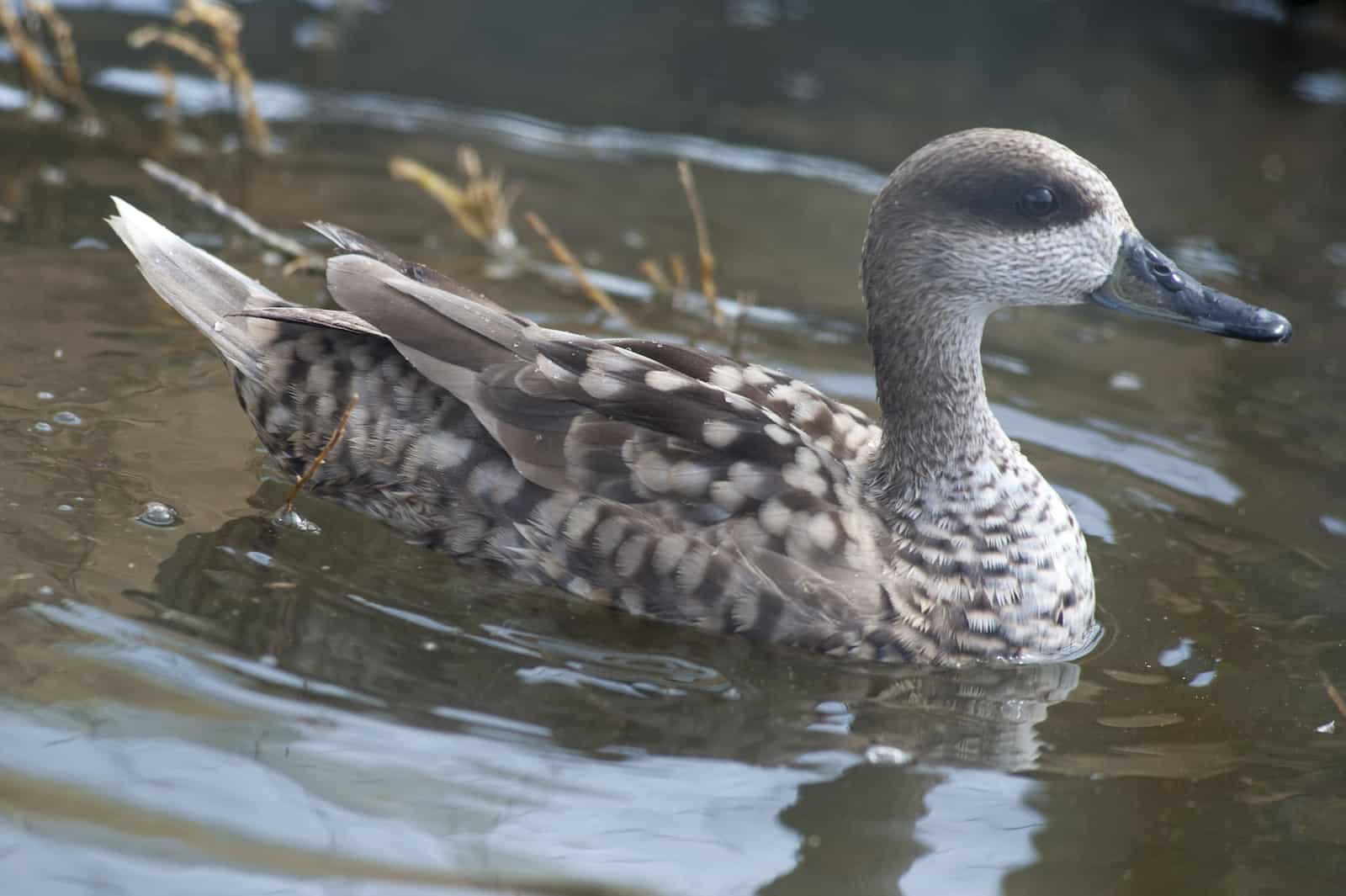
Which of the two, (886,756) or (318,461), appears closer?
(886,756)

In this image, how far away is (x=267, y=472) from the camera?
4934 millimetres

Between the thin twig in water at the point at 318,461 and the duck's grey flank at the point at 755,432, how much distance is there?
0.12ft

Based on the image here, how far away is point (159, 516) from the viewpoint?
14.8 ft

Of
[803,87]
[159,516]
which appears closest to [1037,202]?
[159,516]

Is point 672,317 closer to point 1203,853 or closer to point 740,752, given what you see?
point 740,752

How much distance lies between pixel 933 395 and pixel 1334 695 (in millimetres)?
1325

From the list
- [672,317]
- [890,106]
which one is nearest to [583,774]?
[672,317]

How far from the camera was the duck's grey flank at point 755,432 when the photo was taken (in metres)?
4.26

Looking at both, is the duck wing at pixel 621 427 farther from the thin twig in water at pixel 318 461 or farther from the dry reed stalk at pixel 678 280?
the dry reed stalk at pixel 678 280

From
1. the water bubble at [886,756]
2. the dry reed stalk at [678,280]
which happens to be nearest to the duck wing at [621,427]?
the water bubble at [886,756]

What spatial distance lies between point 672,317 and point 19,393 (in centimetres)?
255

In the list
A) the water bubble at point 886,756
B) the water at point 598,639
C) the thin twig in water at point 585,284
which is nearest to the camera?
the water at point 598,639

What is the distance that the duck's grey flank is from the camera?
168 inches

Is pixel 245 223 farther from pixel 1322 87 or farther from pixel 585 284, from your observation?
pixel 1322 87
